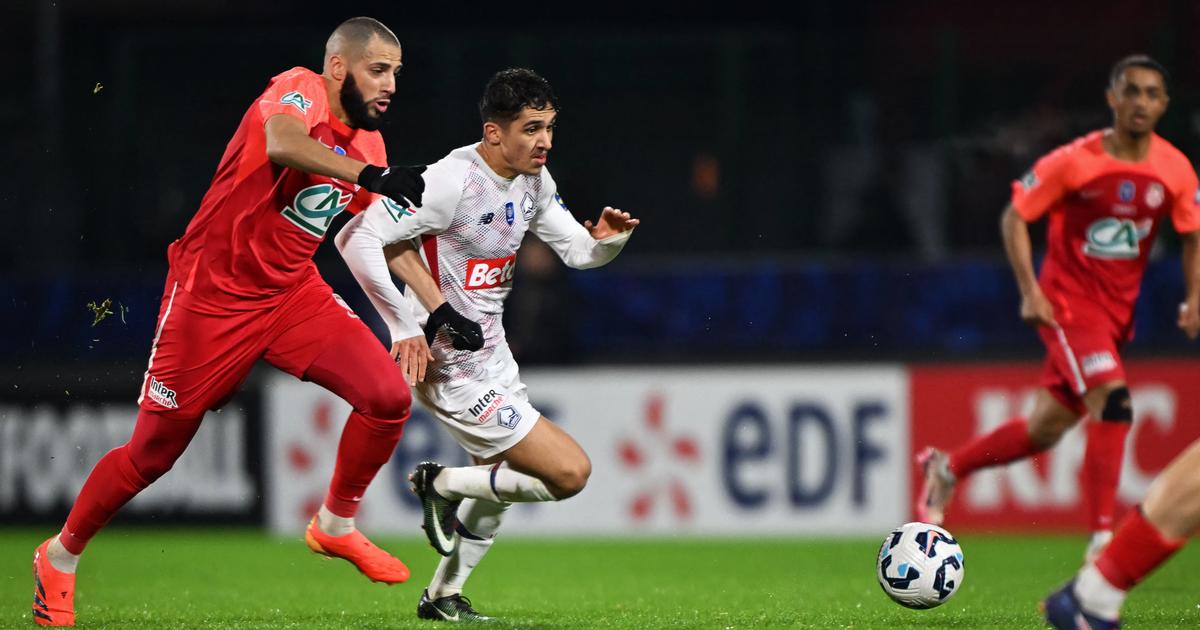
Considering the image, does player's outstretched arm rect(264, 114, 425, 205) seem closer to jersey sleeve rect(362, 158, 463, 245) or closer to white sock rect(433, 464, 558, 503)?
jersey sleeve rect(362, 158, 463, 245)

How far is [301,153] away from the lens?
5.02 meters

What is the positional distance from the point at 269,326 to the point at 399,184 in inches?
41.0

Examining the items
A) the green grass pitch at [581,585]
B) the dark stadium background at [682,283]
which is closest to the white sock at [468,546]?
the green grass pitch at [581,585]

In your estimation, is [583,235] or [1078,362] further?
[1078,362]

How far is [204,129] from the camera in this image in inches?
432

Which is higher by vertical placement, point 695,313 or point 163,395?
point 163,395

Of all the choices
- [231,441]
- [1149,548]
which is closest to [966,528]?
[231,441]

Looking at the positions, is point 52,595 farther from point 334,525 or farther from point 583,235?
point 583,235

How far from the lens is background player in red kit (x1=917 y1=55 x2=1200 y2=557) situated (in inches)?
276

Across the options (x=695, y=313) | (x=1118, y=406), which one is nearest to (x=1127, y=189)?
(x=1118, y=406)

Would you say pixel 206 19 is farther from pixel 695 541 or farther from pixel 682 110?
pixel 695 541

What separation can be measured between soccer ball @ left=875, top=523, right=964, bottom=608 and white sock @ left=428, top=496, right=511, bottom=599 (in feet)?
4.57

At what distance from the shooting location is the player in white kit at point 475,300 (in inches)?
215

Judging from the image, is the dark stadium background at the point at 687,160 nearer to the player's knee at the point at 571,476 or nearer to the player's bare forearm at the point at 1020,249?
the player's bare forearm at the point at 1020,249
